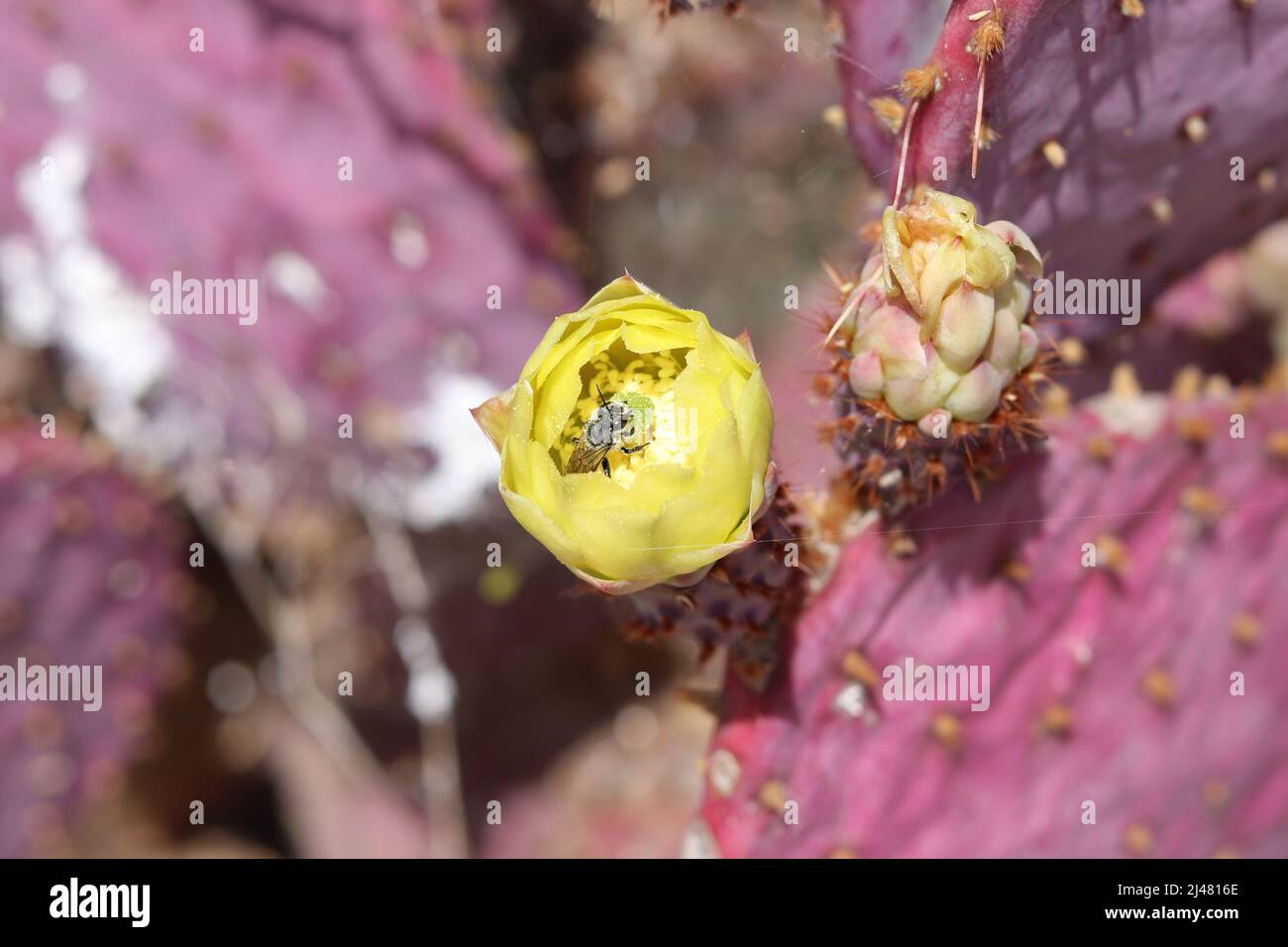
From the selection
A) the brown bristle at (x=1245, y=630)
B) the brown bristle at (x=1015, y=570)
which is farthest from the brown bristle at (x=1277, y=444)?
the brown bristle at (x=1015, y=570)

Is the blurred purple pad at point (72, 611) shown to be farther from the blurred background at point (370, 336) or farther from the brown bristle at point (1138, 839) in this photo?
the brown bristle at point (1138, 839)

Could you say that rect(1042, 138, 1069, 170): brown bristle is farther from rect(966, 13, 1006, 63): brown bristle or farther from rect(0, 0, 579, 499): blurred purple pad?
rect(0, 0, 579, 499): blurred purple pad

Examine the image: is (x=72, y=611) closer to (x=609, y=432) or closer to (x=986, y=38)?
(x=609, y=432)

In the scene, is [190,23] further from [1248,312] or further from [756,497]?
[1248,312]

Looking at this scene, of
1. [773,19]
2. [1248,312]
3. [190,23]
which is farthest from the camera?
[1248,312]

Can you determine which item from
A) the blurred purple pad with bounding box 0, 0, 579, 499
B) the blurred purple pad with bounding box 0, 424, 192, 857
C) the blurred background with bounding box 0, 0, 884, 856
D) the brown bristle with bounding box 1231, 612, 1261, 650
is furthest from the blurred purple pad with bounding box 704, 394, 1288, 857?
the blurred purple pad with bounding box 0, 424, 192, 857

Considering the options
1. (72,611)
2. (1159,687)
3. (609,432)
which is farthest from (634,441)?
(72,611)

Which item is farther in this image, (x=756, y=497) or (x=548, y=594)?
(x=548, y=594)
